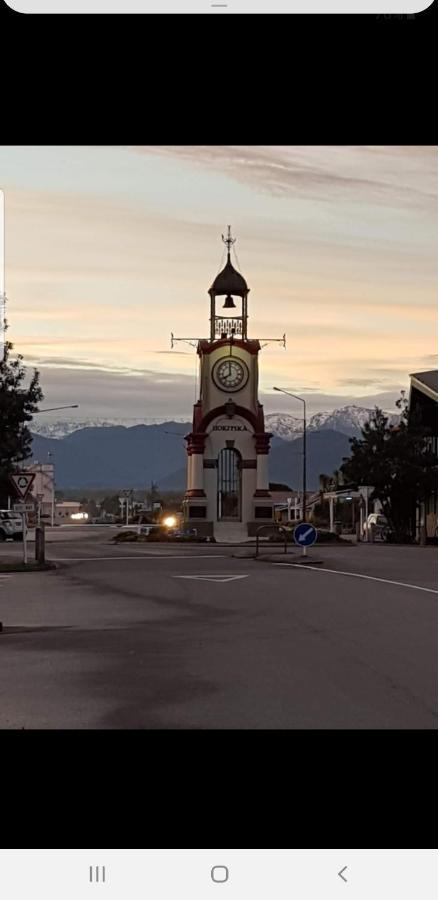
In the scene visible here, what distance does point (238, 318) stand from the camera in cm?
6906

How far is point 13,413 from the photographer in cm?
3250

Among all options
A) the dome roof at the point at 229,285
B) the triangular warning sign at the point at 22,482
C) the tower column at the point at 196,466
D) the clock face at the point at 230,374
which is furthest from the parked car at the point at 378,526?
the triangular warning sign at the point at 22,482

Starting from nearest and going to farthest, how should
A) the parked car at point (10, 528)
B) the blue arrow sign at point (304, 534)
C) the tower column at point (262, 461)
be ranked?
the blue arrow sign at point (304, 534) → the parked car at point (10, 528) → the tower column at point (262, 461)

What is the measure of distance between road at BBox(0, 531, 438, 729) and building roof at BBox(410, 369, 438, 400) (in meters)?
33.8

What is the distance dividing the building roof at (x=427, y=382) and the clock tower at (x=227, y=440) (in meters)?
7.64

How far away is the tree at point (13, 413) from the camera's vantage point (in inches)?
1278

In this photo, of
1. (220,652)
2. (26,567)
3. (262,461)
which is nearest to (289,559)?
(26,567)

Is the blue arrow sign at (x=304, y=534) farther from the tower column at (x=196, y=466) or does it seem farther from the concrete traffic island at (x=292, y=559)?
the tower column at (x=196, y=466)

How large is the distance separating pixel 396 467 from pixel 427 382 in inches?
175

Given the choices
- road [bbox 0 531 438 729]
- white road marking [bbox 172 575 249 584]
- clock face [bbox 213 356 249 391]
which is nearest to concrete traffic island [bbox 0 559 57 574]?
road [bbox 0 531 438 729]

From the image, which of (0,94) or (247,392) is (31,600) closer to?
(0,94)

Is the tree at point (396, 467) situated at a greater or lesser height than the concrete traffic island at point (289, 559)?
greater

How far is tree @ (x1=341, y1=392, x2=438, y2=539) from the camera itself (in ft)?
190

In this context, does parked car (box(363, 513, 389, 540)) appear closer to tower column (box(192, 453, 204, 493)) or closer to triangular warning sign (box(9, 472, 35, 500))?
tower column (box(192, 453, 204, 493))
